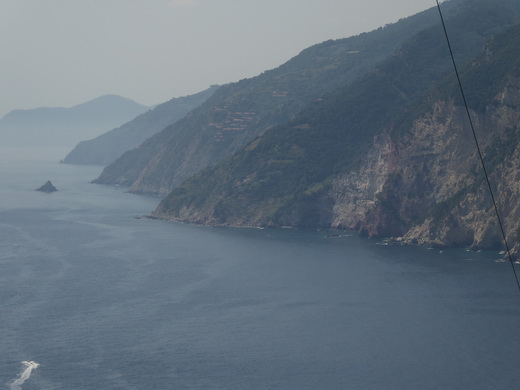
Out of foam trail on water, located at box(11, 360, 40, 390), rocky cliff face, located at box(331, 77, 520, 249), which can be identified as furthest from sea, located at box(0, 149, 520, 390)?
rocky cliff face, located at box(331, 77, 520, 249)

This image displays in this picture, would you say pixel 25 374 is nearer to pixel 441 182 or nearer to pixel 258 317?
pixel 258 317

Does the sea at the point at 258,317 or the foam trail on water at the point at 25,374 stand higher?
the foam trail on water at the point at 25,374

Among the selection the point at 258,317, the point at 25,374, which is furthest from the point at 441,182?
the point at 25,374

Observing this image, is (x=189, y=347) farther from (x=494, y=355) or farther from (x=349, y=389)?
(x=494, y=355)

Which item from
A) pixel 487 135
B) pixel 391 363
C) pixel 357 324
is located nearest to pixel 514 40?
pixel 487 135

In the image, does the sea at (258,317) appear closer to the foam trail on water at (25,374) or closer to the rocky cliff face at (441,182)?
the foam trail on water at (25,374)

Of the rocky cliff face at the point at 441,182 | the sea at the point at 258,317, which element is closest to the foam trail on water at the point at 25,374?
the sea at the point at 258,317
